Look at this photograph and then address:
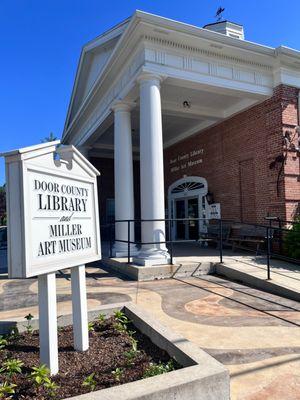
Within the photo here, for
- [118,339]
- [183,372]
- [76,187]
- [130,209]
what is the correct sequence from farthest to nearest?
[130,209] → [118,339] → [76,187] → [183,372]

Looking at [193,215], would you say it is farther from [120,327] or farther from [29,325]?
[29,325]

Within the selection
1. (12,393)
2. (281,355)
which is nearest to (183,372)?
(12,393)

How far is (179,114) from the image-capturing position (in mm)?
12766

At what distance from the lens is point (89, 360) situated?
3.12 m

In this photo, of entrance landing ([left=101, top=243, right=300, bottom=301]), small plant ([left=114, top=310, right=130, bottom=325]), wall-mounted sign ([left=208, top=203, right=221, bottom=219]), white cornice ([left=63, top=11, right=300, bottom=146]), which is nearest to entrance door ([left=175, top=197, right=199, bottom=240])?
wall-mounted sign ([left=208, top=203, right=221, bottom=219])

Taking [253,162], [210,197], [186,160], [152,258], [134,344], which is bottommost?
[134,344]

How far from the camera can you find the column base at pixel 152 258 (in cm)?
830

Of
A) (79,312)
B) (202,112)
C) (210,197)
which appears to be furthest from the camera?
(210,197)

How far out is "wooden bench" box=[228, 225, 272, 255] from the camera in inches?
417

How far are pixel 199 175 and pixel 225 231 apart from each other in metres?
3.16

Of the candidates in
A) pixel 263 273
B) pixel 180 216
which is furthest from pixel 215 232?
pixel 263 273

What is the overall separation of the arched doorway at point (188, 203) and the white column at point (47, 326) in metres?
11.9

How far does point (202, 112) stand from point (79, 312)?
34.9 feet

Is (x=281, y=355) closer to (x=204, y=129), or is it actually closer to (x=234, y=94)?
(x=234, y=94)
